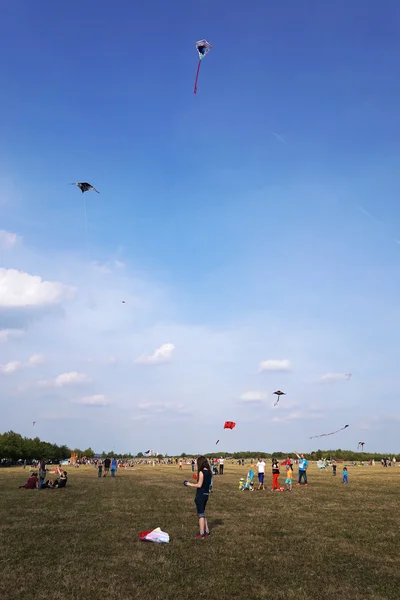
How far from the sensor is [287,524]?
50.2 ft

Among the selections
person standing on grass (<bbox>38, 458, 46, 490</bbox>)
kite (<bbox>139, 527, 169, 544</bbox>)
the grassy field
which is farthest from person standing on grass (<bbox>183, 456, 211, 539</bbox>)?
person standing on grass (<bbox>38, 458, 46, 490</bbox>)

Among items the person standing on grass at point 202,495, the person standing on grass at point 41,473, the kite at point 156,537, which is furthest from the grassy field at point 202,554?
the person standing on grass at point 41,473

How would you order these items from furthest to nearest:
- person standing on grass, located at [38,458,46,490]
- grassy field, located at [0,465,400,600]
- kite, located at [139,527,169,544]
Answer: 1. person standing on grass, located at [38,458,46,490]
2. kite, located at [139,527,169,544]
3. grassy field, located at [0,465,400,600]

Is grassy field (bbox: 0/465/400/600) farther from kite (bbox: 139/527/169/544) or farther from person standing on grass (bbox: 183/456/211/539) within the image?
person standing on grass (bbox: 183/456/211/539)

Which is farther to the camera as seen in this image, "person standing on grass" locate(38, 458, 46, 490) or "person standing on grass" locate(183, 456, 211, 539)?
"person standing on grass" locate(38, 458, 46, 490)

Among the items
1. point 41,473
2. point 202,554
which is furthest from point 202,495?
point 41,473

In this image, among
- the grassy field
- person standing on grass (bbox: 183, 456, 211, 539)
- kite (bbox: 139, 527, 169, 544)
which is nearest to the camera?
the grassy field

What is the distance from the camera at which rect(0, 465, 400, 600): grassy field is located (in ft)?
27.3

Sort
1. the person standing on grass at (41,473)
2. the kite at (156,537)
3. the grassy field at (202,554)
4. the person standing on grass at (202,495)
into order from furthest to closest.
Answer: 1. the person standing on grass at (41,473)
2. the person standing on grass at (202,495)
3. the kite at (156,537)
4. the grassy field at (202,554)

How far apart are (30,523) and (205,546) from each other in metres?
6.93

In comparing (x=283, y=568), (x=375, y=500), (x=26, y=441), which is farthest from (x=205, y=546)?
(x=26, y=441)

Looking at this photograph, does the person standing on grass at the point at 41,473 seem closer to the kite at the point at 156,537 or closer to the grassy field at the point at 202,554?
the grassy field at the point at 202,554

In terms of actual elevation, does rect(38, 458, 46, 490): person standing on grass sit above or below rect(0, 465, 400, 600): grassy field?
above

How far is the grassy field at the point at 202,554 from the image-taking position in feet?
27.3
